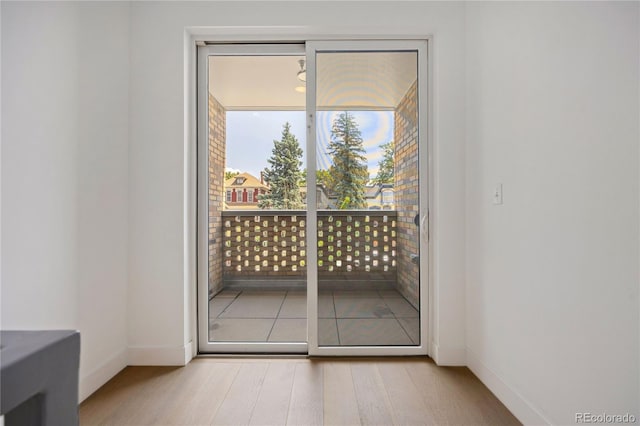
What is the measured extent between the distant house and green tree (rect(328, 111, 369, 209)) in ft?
4.06

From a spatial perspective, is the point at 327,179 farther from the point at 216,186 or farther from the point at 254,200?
the point at 254,200

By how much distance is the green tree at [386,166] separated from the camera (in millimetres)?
2400
